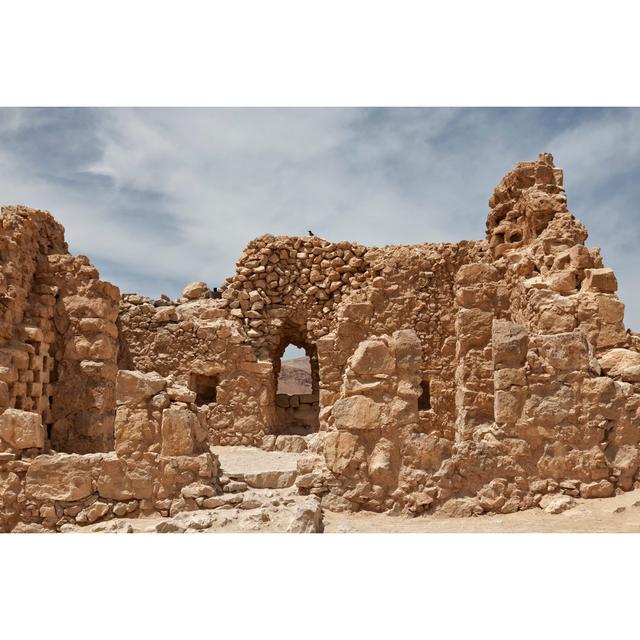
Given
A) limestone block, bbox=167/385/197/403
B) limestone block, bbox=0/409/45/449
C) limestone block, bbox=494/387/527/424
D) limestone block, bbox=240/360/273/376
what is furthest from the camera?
limestone block, bbox=240/360/273/376

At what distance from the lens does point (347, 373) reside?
5.33 meters

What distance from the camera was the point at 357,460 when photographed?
16.6ft

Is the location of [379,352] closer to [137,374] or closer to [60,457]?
[137,374]

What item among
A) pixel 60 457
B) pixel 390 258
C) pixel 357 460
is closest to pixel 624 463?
pixel 357 460

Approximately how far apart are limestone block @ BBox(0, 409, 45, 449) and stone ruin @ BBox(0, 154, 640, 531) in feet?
0.06

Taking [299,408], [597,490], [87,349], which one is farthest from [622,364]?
[299,408]

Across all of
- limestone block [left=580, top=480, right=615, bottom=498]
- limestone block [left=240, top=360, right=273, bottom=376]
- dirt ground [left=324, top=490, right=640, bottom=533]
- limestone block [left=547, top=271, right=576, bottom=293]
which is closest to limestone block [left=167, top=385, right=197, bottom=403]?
dirt ground [left=324, top=490, right=640, bottom=533]

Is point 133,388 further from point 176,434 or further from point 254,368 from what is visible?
point 254,368

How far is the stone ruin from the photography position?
196 inches

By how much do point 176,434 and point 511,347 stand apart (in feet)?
10.6

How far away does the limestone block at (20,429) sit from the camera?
5355 mm

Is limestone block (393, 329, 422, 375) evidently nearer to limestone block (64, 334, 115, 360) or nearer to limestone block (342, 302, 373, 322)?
limestone block (64, 334, 115, 360)

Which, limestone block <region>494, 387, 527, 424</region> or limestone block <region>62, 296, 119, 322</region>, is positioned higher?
limestone block <region>62, 296, 119, 322</region>

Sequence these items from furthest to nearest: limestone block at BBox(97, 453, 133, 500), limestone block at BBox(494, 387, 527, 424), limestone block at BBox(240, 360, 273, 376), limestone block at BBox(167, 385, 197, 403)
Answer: limestone block at BBox(240, 360, 273, 376), limestone block at BBox(167, 385, 197, 403), limestone block at BBox(97, 453, 133, 500), limestone block at BBox(494, 387, 527, 424)
